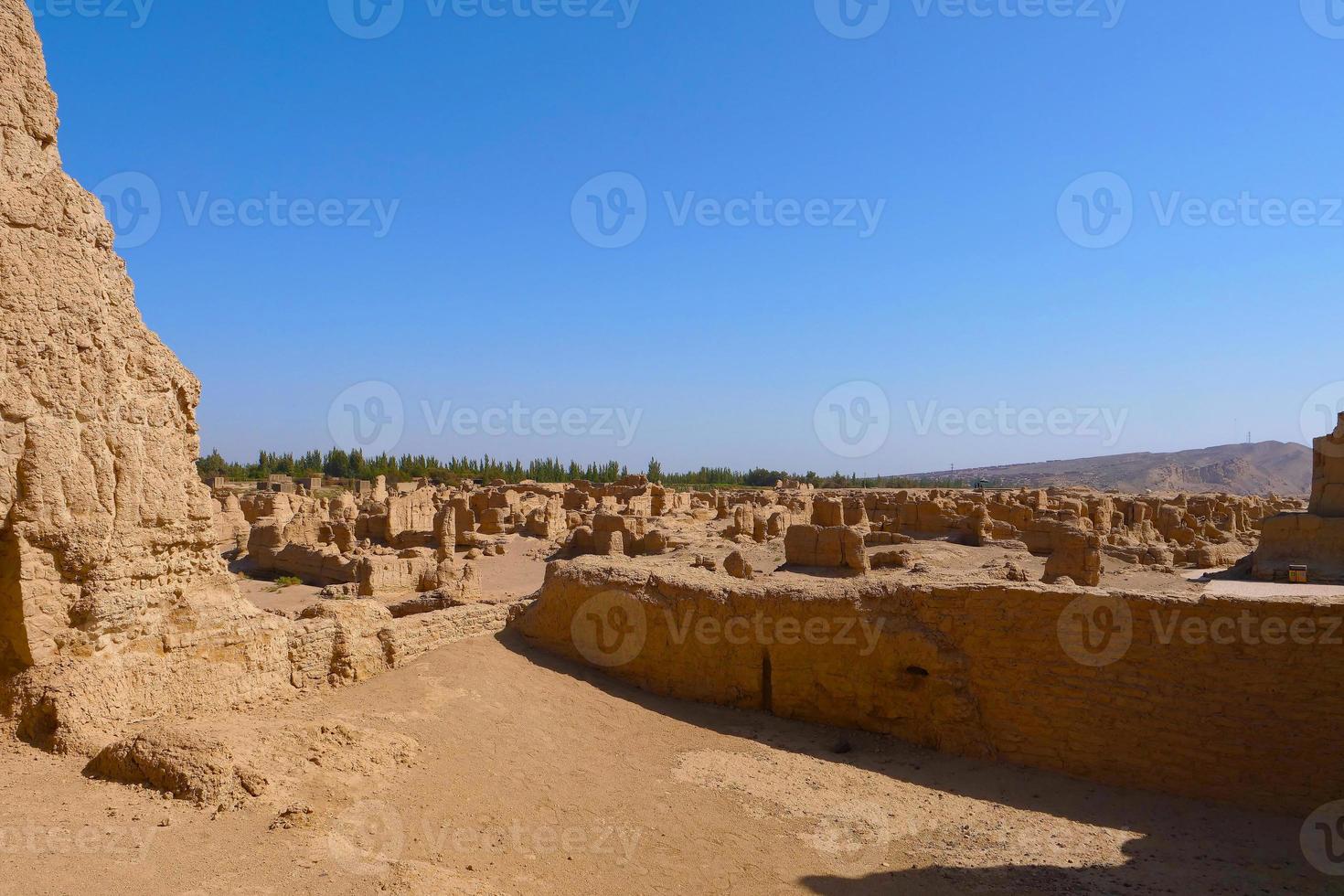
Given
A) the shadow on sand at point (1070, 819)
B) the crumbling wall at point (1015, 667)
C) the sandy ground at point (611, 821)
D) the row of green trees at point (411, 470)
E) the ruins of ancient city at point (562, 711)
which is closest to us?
the sandy ground at point (611, 821)

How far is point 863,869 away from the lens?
6.31m

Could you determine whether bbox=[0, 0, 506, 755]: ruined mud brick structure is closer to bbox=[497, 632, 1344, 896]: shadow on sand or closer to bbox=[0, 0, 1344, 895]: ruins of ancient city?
bbox=[0, 0, 1344, 895]: ruins of ancient city

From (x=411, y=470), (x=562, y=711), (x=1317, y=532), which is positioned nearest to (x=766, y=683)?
(x=562, y=711)

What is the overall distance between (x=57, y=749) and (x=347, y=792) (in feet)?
7.53

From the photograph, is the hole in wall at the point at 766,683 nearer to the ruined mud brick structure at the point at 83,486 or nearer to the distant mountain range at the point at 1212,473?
the ruined mud brick structure at the point at 83,486

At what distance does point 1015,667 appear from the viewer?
831 cm

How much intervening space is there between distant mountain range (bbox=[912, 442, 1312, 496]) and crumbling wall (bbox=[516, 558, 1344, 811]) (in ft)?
292

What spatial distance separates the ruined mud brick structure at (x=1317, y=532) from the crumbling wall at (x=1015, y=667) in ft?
42.4

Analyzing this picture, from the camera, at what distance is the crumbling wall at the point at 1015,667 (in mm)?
7184

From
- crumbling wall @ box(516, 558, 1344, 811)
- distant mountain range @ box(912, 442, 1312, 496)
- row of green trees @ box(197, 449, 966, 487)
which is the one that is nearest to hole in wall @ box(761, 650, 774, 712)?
crumbling wall @ box(516, 558, 1344, 811)

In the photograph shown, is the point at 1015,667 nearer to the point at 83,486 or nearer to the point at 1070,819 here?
the point at 1070,819

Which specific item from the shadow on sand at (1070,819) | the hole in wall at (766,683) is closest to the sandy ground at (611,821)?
the shadow on sand at (1070,819)

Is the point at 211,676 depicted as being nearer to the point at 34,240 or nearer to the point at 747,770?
the point at 34,240

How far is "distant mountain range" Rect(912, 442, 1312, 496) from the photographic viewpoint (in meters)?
101
